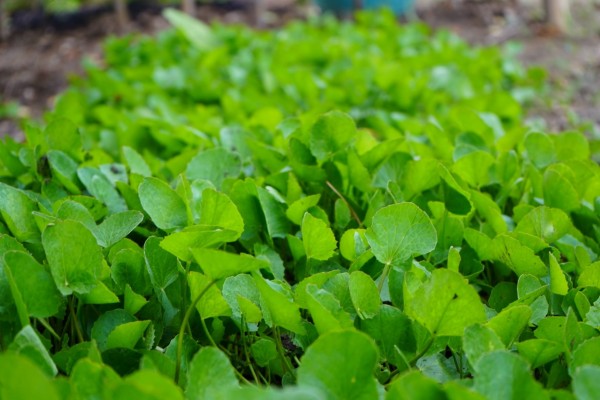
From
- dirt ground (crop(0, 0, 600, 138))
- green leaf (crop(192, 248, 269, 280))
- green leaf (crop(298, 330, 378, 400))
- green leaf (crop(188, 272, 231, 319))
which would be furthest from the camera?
dirt ground (crop(0, 0, 600, 138))

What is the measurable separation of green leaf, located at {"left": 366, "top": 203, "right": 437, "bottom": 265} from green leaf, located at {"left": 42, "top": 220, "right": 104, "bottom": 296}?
391 mm

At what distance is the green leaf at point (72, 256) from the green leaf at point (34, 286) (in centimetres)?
2

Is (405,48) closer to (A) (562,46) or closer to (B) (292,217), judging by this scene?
A: (A) (562,46)

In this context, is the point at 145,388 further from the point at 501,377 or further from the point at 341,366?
the point at 501,377

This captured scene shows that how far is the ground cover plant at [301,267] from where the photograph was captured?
2.65ft

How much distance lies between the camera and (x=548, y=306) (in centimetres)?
113

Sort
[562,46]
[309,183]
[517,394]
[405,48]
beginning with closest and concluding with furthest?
[517,394]
[309,183]
[405,48]
[562,46]

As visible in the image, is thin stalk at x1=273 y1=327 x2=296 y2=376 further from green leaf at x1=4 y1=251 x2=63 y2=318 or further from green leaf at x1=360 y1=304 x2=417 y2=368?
green leaf at x1=4 y1=251 x2=63 y2=318

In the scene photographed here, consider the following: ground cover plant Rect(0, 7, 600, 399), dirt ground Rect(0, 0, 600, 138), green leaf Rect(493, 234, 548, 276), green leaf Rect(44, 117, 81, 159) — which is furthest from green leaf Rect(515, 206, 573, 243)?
dirt ground Rect(0, 0, 600, 138)

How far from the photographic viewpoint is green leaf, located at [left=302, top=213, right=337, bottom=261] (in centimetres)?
114

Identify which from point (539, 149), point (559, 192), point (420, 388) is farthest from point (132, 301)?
point (539, 149)

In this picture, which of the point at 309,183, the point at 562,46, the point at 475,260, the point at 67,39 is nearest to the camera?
the point at 475,260

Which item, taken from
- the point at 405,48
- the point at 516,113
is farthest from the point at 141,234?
the point at 405,48

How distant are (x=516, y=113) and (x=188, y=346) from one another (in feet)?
6.29
